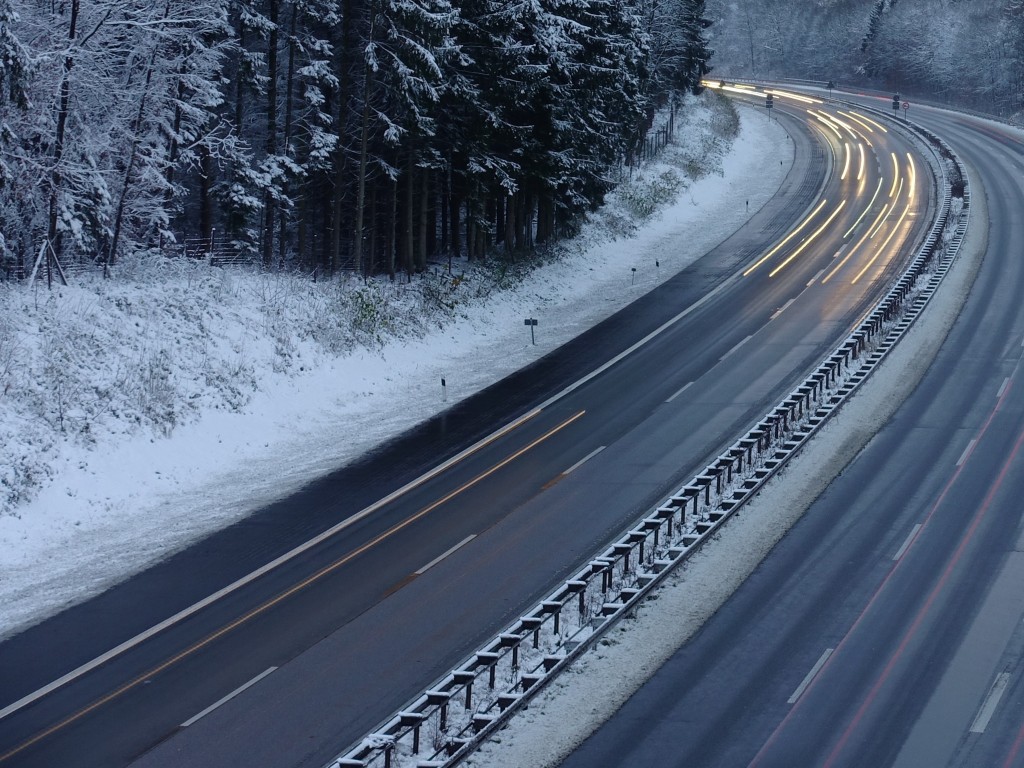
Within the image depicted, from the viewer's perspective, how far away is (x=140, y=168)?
Answer: 1268 inches

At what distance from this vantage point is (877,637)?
16.8 m

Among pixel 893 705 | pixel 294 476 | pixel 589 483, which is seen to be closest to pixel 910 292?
pixel 589 483

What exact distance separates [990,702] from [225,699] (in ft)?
33.1

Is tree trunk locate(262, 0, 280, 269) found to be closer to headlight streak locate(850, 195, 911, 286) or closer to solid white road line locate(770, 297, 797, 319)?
solid white road line locate(770, 297, 797, 319)

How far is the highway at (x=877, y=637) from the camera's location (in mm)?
13922

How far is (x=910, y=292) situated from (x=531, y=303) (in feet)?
44.2

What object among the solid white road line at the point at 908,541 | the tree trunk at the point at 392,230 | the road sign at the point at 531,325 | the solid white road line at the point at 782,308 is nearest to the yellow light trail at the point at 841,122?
the solid white road line at the point at 782,308

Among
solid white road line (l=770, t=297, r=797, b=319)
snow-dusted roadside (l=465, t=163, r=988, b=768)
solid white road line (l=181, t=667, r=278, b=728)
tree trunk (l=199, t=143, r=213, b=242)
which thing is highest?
tree trunk (l=199, t=143, r=213, b=242)

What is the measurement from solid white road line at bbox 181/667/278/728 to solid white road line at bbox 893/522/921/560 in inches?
428

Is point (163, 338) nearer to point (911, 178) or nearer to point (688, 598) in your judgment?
point (688, 598)

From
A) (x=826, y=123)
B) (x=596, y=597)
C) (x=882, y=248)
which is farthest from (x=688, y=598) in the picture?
(x=826, y=123)

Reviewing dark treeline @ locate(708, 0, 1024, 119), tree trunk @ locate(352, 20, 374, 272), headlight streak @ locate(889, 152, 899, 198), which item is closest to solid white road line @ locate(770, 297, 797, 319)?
tree trunk @ locate(352, 20, 374, 272)

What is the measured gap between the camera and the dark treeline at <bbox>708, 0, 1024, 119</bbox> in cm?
11000

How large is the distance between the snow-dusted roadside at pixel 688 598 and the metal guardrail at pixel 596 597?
0.72 ft
